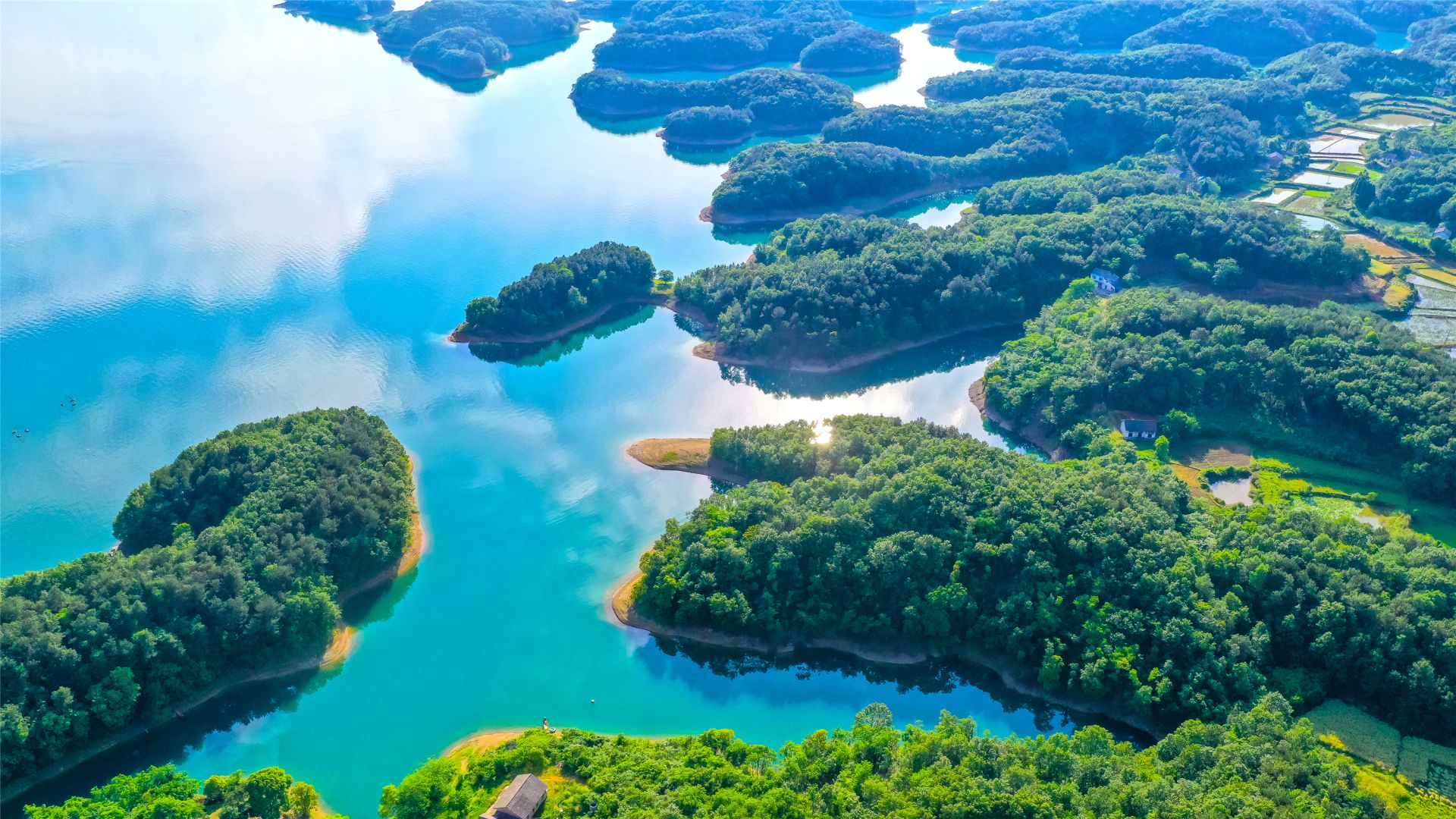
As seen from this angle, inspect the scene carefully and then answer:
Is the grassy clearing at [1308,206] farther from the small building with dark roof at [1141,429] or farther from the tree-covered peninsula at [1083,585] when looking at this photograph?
the tree-covered peninsula at [1083,585]

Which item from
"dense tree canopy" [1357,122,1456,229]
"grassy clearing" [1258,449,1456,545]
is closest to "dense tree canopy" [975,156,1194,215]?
"dense tree canopy" [1357,122,1456,229]

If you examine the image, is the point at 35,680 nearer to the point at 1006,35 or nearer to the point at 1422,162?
the point at 1422,162

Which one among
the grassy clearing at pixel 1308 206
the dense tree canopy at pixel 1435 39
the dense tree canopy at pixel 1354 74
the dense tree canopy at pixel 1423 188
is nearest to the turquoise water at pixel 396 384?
the grassy clearing at pixel 1308 206

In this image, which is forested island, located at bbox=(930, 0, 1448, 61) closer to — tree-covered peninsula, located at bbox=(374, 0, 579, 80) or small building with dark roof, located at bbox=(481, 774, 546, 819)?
tree-covered peninsula, located at bbox=(374, 0, 579, 80)

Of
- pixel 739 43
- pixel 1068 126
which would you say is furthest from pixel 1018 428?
pixel 739 43

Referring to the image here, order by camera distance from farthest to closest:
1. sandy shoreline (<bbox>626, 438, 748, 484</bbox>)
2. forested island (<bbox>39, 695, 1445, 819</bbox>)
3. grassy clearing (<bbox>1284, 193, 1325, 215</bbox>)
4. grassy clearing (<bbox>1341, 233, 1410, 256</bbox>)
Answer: grassy clearing (<bbox>1284, 193, 1325, 215</bbox>), grassy clearing (<bbox>1341, 233, 1410, 256</bbox>), sandy shoreline (<bbox>626, 438, 748, 484</bbox>), forested island (<bbox>39, 695, 1445, 819</bbox>)
